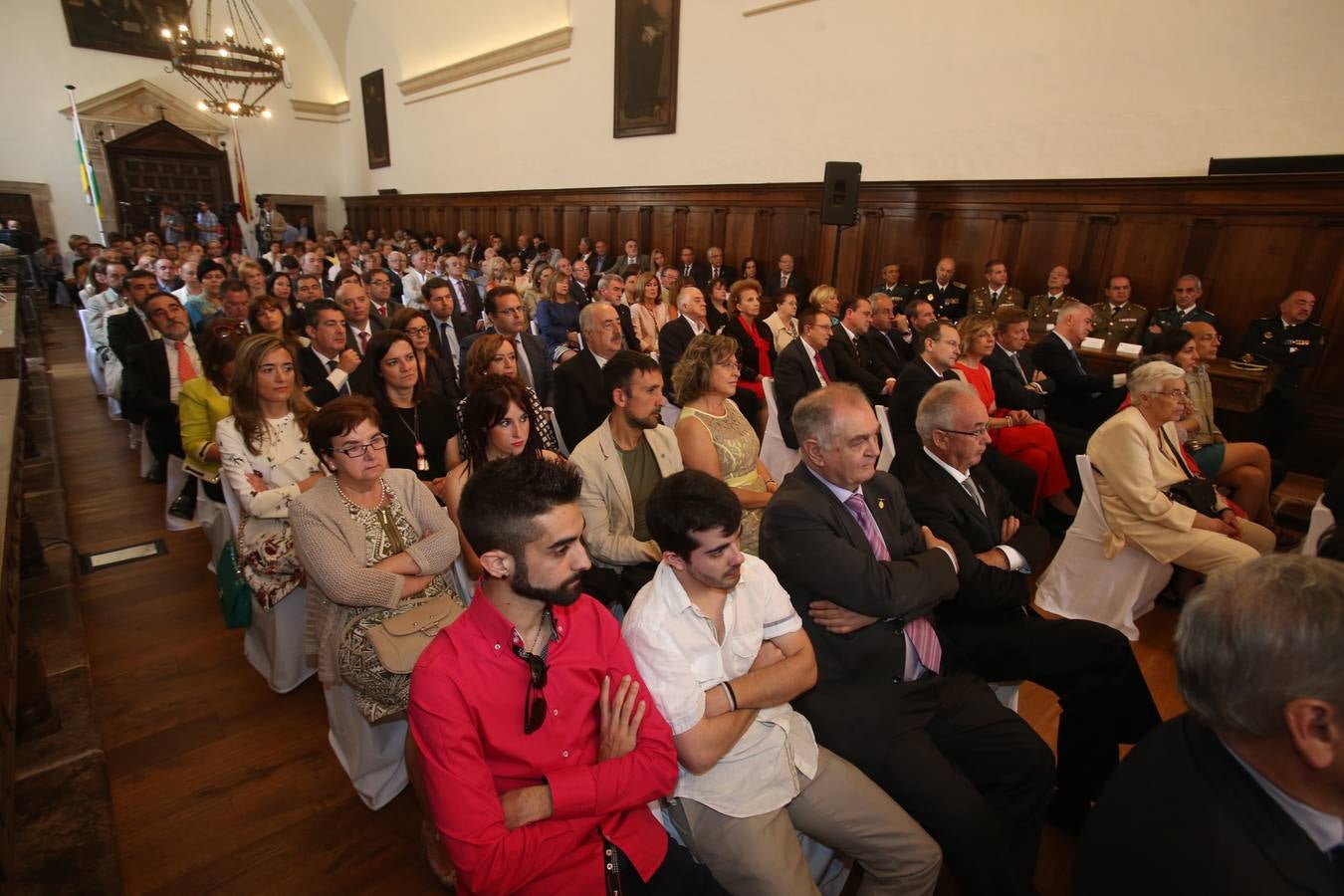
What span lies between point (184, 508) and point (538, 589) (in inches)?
142

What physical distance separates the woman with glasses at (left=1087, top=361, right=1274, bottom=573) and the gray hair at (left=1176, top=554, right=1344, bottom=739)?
2.12 m

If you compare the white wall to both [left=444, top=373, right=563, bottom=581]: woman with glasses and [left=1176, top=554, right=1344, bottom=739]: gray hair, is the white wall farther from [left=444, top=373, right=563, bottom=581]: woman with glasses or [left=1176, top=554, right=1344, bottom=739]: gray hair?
[left=444, top=373, right=563, bottom=581]: woman with glasses

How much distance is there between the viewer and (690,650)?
5.02 feet

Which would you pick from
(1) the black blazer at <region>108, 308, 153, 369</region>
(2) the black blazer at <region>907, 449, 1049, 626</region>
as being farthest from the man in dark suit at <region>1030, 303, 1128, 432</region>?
(1) the black blazer at <region>108, 308, 153, 369</region>

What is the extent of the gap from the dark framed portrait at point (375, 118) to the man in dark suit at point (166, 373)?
15.6 metres

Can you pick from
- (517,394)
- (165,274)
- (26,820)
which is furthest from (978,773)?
(165,274)

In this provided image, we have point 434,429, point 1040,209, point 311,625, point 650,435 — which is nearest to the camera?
point 311,625

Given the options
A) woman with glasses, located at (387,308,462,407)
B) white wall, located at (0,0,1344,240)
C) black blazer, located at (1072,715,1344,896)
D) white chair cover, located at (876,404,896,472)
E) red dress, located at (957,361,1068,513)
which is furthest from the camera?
white wall, located at (0,0,1344,240)

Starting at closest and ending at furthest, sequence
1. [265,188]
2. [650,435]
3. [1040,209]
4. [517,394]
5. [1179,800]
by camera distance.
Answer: [1179,800], [517,394], [650,435], [1040,209], [265,188]

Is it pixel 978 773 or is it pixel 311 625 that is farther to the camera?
pixel 311 625

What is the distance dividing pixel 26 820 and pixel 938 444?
301 centimetres

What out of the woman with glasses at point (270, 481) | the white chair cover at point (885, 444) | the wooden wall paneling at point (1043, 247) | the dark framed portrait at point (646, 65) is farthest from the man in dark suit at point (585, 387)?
the dark framed portrait at point (646, 65)

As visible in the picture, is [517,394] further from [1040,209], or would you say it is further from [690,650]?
[1040,209]

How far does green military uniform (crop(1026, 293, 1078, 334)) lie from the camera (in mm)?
6547
